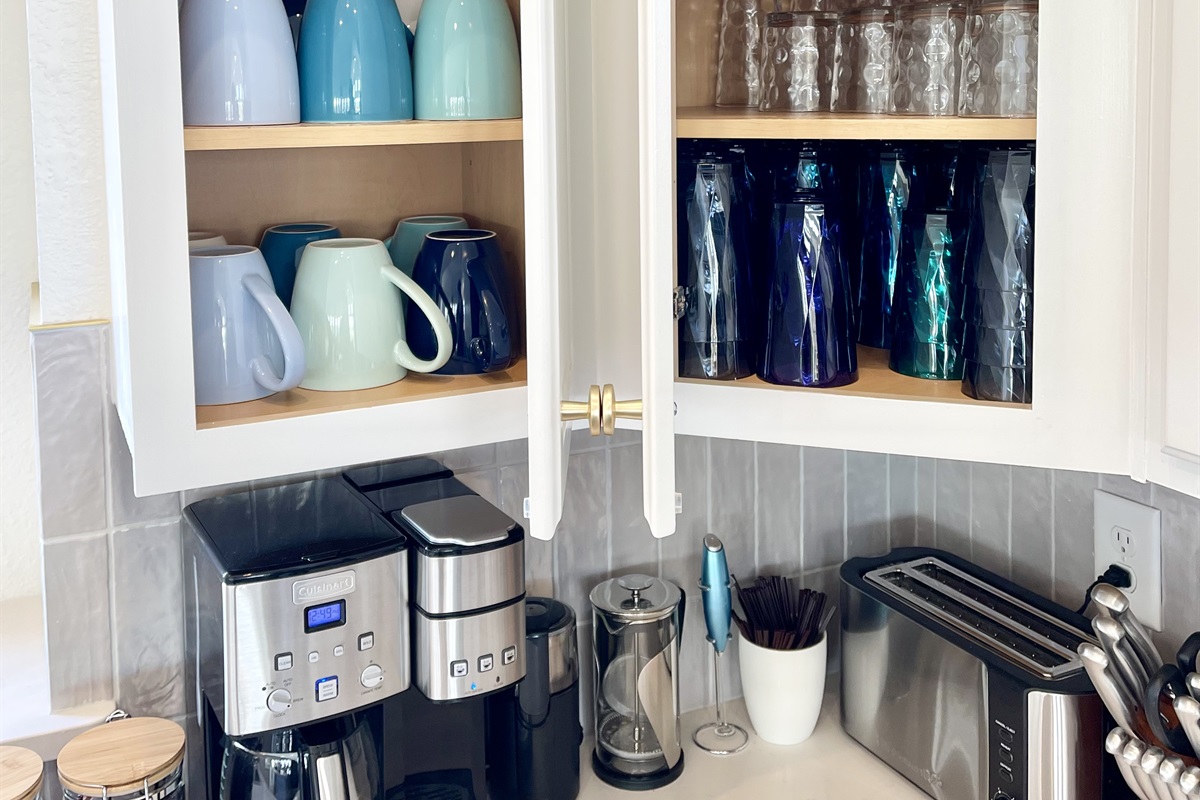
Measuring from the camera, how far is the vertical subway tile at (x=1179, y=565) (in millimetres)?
1164

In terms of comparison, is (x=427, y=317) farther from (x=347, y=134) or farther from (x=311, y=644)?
(x=311, y=644)

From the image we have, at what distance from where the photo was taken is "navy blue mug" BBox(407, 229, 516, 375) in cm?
103

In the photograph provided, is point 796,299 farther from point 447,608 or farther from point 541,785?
point 541,785

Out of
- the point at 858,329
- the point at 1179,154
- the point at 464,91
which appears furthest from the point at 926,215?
the point at 464,91

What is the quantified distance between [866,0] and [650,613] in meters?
0.69

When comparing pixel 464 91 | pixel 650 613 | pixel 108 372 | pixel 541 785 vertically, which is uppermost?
pixel 464 91

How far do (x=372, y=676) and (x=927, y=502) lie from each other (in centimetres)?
85

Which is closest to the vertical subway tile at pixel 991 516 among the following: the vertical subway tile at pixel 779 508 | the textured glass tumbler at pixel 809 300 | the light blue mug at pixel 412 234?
the vertical subway tile at pixel 779 508

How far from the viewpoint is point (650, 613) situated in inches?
49.8

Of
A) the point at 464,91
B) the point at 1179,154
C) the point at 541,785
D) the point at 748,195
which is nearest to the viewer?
the point at 1179,154

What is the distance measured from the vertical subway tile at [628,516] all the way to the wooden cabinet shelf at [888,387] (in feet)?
1.07

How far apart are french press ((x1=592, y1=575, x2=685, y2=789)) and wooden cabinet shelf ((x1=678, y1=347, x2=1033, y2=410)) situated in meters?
0.34

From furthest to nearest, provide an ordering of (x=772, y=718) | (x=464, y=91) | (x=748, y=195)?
(x=772, y=718) → (x=748, y=195) → (x=464, y=91)

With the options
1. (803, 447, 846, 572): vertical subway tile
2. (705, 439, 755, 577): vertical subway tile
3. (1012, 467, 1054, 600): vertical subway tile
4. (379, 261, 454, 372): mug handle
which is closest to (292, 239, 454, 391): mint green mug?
(379, 261, 454, 372): mug handle
